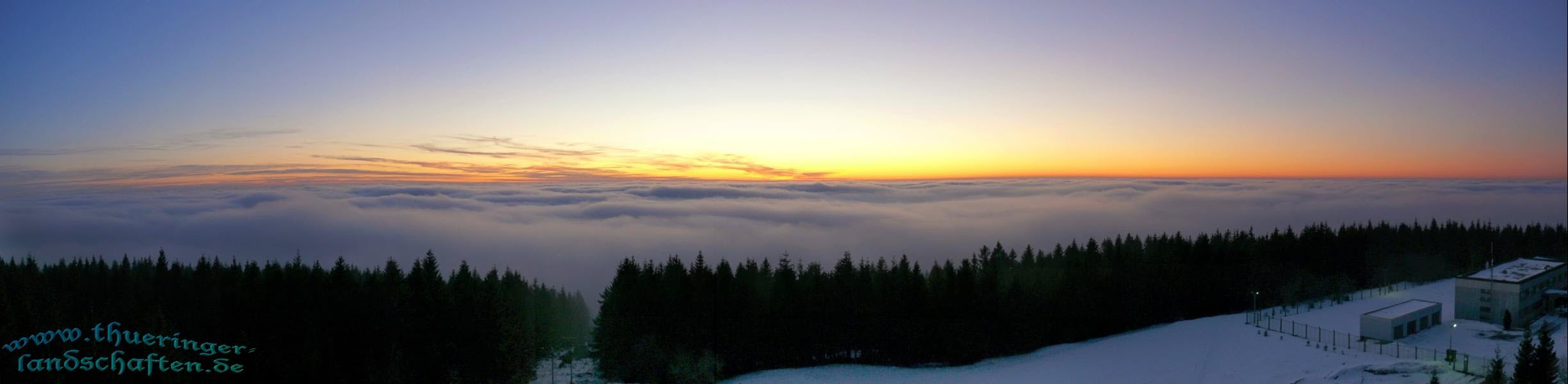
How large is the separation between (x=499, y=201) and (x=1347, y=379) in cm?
19846

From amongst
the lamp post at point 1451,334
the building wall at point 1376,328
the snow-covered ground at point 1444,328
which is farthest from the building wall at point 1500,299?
the building wall at point 1376,328

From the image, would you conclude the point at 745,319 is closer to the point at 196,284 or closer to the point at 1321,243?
the point at 196,284

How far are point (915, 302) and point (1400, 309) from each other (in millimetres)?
25508

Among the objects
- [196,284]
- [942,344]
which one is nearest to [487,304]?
[196,284]

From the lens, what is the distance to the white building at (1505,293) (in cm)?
3659

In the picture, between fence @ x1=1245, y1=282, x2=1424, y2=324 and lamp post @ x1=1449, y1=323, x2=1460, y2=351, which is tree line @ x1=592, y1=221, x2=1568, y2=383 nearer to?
fence @ x1=1245, y1=282, x2=1424, y2=324

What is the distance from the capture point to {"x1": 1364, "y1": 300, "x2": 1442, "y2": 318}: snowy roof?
35.1m

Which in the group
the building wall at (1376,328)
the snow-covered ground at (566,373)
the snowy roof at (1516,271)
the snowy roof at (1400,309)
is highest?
the snowy roof at (1516,271)

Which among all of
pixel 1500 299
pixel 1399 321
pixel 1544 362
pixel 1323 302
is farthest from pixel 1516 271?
pixel 1544 362

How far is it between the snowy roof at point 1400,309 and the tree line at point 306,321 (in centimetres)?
4416

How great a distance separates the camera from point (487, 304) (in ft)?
114

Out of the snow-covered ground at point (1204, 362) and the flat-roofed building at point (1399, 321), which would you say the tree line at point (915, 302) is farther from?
the flat-roofed building at point (1399, 321)

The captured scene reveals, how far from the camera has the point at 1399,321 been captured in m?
34.6

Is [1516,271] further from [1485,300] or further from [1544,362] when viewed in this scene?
[1544,362]
